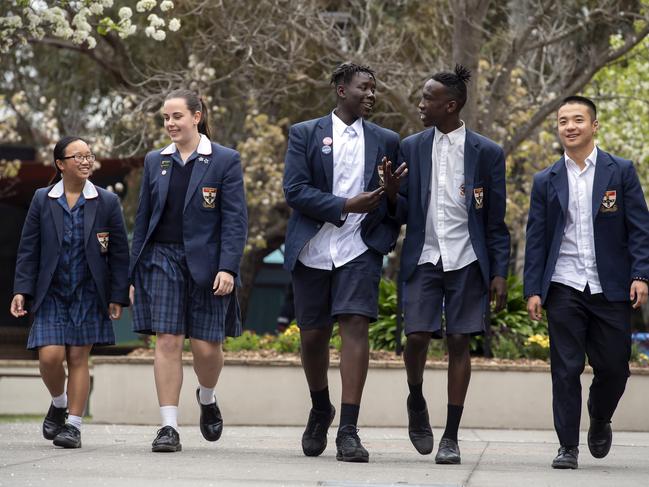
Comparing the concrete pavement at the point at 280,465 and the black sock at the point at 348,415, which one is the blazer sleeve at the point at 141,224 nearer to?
the concrete pavement at the point at 280,465

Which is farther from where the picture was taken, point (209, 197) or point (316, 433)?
point (209, 197)

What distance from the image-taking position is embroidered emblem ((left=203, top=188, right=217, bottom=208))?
765 centimetres

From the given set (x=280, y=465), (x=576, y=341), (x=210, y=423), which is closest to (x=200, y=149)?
(x=210, y=423)

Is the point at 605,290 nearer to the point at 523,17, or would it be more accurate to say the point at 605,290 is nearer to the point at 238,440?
the point at 238,440

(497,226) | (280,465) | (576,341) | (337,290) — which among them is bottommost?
(280,465)

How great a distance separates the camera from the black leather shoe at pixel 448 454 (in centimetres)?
702

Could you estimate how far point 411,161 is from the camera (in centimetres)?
743

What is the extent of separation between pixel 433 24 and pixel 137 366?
709 cm

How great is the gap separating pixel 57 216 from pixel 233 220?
119 centimetres

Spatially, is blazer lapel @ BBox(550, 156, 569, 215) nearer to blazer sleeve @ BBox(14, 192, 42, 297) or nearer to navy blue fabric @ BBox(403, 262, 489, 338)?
navy blue fabric @ BBox(403, 262, 489, 338)

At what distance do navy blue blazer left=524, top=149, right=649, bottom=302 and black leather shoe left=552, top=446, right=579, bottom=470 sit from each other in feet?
2.70

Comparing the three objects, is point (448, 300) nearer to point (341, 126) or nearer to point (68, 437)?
point (341, 126)

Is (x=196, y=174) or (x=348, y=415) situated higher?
(x=196, y=174)

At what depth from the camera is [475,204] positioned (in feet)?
23.7
